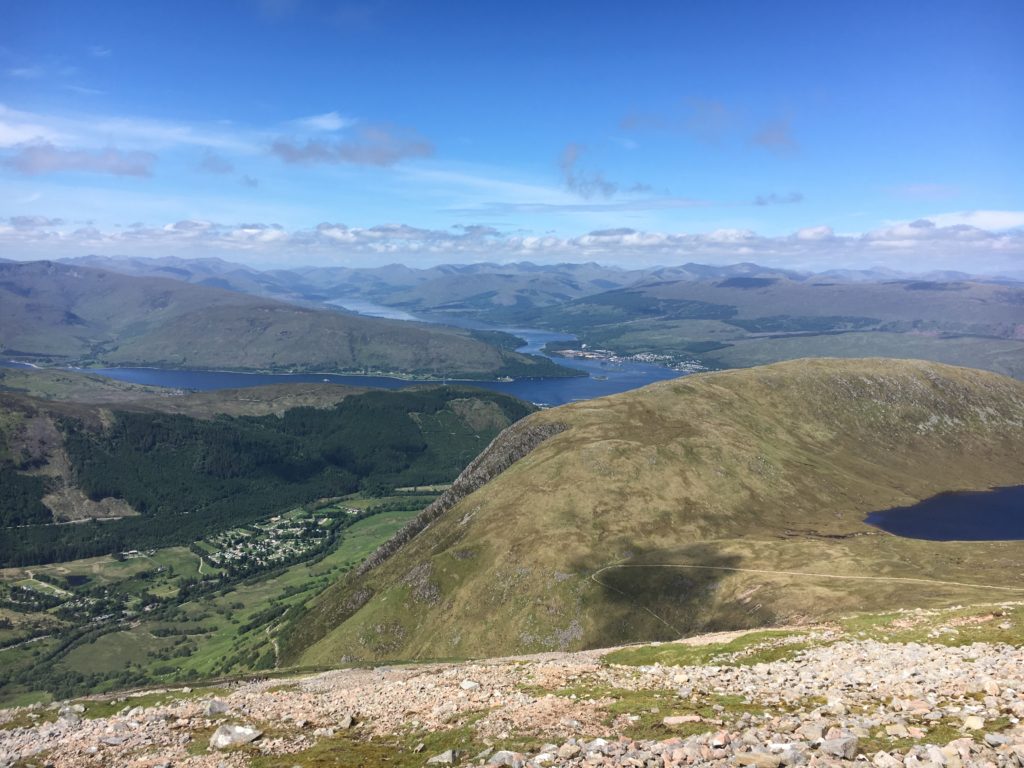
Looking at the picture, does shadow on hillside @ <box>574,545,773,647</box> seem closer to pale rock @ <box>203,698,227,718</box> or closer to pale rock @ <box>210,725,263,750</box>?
pale rock @ <box>203,698,227,718</box>

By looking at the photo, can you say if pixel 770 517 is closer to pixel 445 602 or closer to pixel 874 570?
pixel 874 570

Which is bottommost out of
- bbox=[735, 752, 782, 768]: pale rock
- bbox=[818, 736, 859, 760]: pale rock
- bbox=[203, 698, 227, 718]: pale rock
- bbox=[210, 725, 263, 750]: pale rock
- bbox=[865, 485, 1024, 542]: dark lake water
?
bbox=[865, 485, 1024, 542]: dark lake water

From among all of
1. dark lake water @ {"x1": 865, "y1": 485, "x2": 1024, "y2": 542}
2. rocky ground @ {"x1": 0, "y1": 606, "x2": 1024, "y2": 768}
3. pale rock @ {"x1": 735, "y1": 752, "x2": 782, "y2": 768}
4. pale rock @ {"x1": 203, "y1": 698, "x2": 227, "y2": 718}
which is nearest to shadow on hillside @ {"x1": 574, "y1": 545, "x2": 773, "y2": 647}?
rocky ground @ {"x1": 0, "y1": 606, "x2": 1024, "y2": 768}

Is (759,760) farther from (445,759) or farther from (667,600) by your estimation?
(667,600)

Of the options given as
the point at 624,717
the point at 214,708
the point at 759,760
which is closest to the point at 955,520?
the point at 624,717

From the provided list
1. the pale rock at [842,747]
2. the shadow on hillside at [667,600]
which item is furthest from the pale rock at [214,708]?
the shadow on hillside at [667,600]

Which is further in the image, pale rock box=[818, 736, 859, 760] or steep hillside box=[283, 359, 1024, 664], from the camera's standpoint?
steep hillside box=[283, 359, 1024, 664]

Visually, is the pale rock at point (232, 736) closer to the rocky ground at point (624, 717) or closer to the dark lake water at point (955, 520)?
the rocky ground at point (624, 717)

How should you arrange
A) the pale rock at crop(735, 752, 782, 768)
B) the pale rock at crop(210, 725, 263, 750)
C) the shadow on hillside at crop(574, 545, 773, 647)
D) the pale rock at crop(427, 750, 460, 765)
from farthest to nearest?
the shadow on hillside at crop(574, 545, 773, 647) → the pale rock at crop(210, 725, 263, 750) → the pale rock at crop(427, 750, 460, 765) → the pale rock at crop(735, 752, 782, 768)
